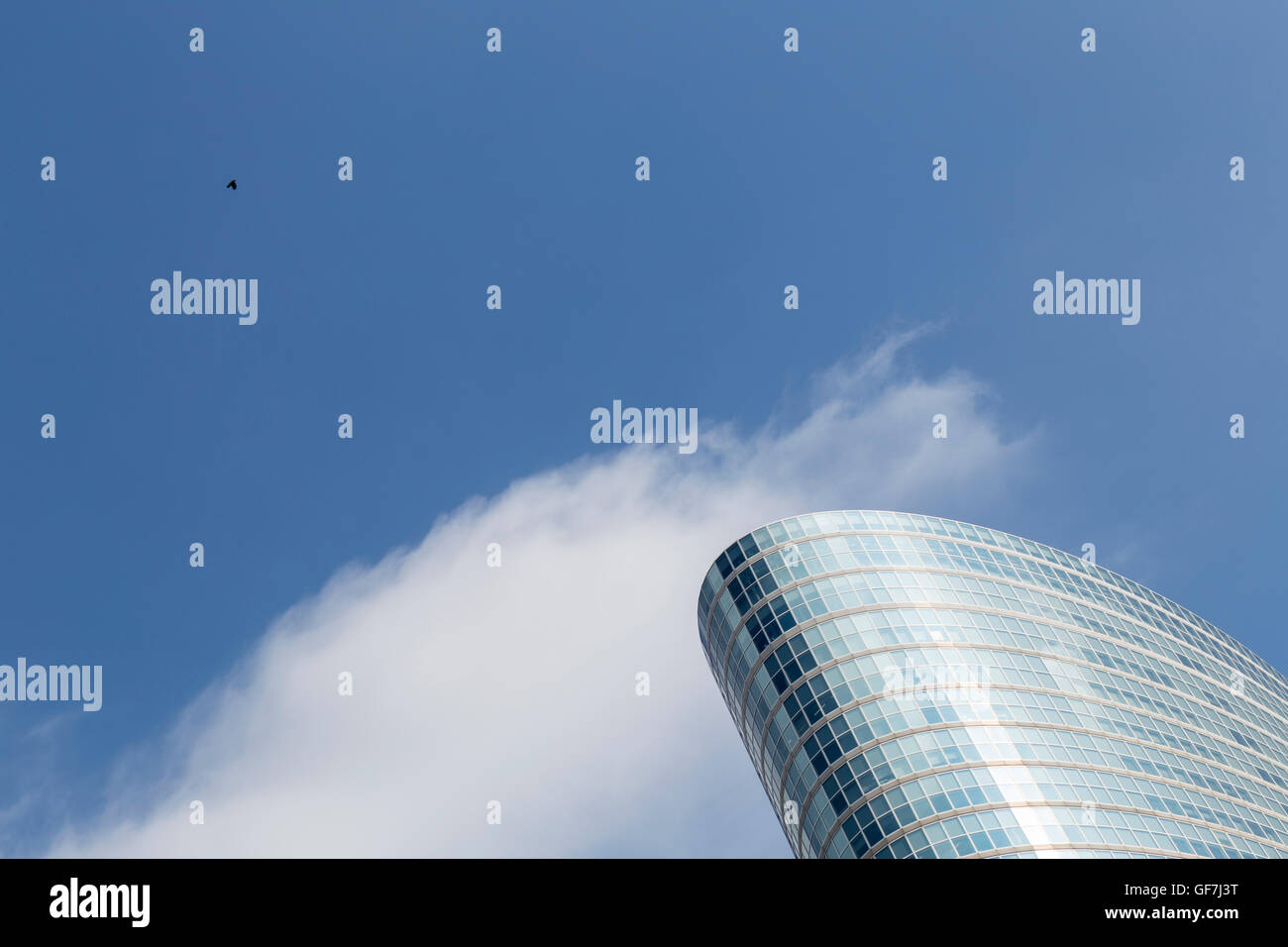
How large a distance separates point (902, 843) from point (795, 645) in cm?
1842

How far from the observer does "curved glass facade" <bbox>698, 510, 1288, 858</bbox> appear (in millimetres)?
82312

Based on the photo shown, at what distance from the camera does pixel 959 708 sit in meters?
88.9

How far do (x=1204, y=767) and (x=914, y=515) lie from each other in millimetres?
33260

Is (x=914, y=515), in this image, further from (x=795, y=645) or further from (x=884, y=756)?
(x=884, y=756)

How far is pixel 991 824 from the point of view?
80.0m

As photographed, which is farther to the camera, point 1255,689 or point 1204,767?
point 1255,689

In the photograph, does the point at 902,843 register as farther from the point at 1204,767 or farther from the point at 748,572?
the point at 1204,767

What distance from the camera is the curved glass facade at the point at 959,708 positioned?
82.3 meters
